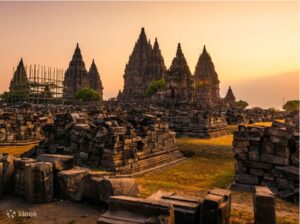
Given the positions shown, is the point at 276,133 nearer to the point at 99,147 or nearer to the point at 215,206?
the point at 215,206

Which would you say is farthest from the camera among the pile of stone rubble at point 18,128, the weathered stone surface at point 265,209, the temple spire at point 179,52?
the temple spire at point 179,52

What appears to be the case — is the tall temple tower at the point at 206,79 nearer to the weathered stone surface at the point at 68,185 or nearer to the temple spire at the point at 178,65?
the temple spire at the point at 178,65

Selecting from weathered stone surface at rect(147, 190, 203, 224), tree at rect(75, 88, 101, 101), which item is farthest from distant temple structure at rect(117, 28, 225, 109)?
weathered stone surface at rect(147, 190, 203, 224)

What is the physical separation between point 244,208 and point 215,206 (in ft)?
7.01

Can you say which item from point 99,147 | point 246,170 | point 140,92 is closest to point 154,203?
point 246,170

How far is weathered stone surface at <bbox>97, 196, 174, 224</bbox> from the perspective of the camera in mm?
3953

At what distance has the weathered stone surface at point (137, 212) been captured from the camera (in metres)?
3.95

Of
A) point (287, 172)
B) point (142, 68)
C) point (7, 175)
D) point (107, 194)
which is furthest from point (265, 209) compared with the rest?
point (142, 68)

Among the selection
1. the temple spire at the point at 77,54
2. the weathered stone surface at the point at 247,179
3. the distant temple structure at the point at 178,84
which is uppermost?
the temple spire at the point at 77,54

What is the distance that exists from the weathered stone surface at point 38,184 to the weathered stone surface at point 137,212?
1.93 m

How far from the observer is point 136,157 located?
33.4 ft

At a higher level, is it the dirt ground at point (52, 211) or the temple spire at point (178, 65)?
the temple spire at point (178, 65)

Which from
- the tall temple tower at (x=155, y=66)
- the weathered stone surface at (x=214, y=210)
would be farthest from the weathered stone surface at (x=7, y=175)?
the tall temple tower at (x=155, y=66)

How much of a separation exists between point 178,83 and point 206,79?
4069 cm
